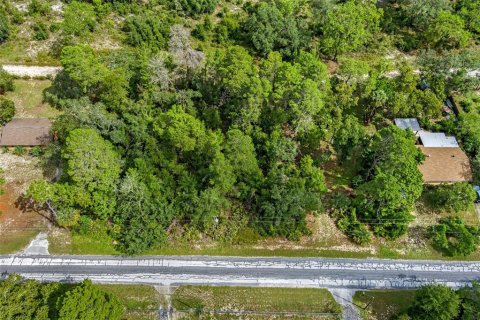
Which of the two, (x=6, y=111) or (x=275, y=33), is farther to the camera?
(x=275, y=33)

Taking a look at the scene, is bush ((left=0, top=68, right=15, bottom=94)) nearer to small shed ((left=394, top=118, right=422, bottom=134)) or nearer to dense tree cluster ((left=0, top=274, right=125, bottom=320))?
dense tree cluster ((left=0, top=274, right=125, bottom=320))

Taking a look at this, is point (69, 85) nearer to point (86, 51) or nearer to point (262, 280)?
point (86, 51)

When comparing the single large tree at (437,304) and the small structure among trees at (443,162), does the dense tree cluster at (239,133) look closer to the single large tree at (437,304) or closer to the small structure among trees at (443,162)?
the small structure among trees at (443,162)

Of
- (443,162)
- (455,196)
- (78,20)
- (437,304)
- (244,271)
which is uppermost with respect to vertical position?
(78,20)

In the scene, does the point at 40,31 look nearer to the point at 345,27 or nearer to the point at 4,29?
the point at 4,29

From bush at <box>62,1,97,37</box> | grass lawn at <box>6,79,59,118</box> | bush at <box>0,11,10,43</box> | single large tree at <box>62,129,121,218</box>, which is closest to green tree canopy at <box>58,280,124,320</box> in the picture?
single large tree at <box>62,129,121,218</box>

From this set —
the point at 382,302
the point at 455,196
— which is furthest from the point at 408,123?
the point at 382,302
